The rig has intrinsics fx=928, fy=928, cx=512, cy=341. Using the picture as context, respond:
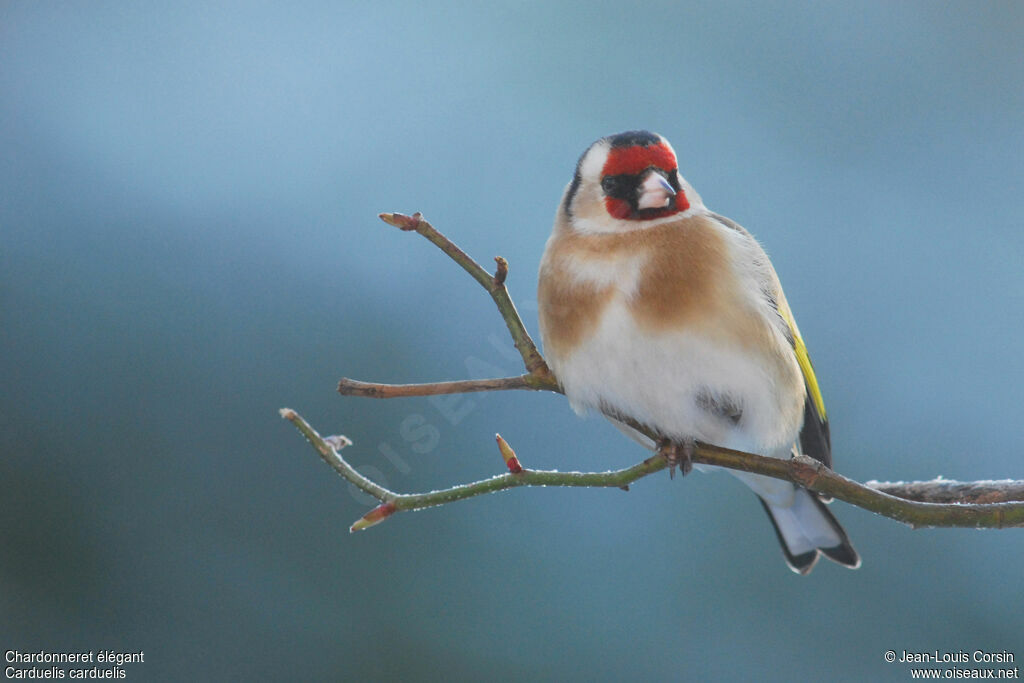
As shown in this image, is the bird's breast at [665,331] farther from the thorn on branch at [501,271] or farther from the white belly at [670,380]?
the thorn on branch at [501,271]

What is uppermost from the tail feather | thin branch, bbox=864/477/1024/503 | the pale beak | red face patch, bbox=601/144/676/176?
red face patch, bbox=601/144/676/176

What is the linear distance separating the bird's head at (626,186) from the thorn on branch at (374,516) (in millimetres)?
714

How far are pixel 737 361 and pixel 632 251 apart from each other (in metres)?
0.27

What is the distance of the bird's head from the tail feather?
76 centimetres

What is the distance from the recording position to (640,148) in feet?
5.09

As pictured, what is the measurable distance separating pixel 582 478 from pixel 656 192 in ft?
1.92

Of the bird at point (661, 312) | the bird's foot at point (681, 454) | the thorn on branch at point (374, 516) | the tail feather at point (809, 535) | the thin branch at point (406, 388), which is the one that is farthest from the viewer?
the tail feather at point (809, 535)

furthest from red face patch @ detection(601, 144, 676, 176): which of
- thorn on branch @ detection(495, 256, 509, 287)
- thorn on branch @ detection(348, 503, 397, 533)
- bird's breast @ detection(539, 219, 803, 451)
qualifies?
thorn on branch @ detection(348, 503, 397, 533)

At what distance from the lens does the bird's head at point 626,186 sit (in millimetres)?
1554

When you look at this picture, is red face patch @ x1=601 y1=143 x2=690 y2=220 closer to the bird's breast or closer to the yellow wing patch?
the bird's breast

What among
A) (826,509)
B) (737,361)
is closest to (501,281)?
(737,361)

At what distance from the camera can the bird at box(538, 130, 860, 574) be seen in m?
1.60

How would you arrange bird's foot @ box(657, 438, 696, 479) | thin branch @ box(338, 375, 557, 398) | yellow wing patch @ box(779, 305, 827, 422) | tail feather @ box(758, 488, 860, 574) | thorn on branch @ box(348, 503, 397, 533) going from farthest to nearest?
tail feather @ box(758, 488, 860, 574) → yellow wing patch @ box(779, 305, 827, 422) → bird's foot @ box(657, 438, 696, 479) → thin branch @ box(338, 375, 557, 398) → thorn on branch @ box(348, 503, 397, 533)

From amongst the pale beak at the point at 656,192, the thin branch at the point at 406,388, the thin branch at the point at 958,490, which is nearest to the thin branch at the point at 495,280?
the thin branch at the point at 406,388
